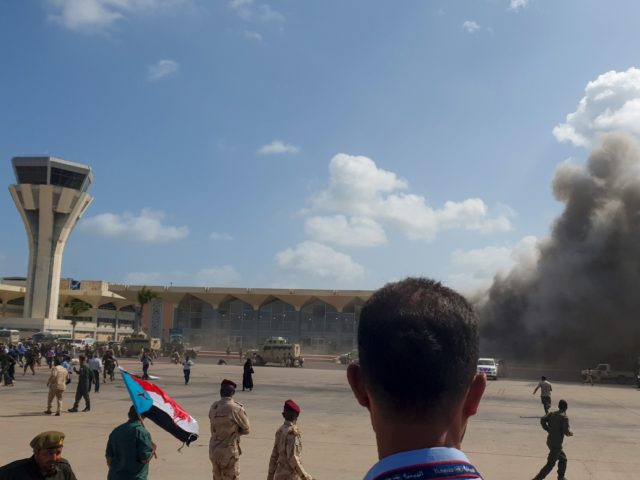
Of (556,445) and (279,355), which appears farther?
(279,355)

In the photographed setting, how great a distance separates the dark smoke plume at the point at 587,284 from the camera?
4684cm

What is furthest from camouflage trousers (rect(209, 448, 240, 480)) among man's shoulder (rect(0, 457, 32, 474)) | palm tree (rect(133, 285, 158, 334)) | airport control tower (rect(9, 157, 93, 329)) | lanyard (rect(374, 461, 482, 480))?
palm tree (rect(133, 285, 158, 334))

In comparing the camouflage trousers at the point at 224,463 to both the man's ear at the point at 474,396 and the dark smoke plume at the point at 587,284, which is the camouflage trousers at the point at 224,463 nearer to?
the man's ear at the point at 474,396

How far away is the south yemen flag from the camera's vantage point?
6211 mm

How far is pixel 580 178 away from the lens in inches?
2156

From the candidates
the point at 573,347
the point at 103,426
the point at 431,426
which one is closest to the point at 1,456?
the point at 103,426

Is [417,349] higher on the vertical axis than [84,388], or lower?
higher

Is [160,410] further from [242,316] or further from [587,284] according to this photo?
Result: [242,316]

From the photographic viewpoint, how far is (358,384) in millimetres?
1747

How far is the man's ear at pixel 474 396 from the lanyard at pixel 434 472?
244 mm

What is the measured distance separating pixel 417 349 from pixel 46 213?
78815 mm

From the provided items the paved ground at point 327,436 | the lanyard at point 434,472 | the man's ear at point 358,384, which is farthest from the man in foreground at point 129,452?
the lanyard at point 434,472

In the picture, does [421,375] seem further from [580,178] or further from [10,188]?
[10,188]

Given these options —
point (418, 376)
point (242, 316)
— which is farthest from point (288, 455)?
point (242, 316)
